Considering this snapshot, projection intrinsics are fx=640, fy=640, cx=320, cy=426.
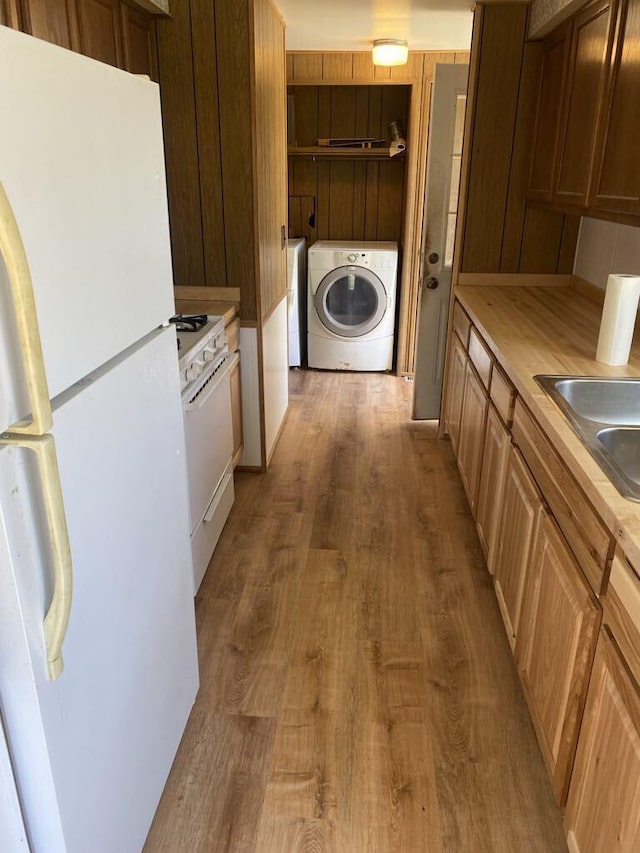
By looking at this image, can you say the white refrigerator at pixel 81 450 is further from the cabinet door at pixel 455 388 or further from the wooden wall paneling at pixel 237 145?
the cabinet door at pixel 455 388

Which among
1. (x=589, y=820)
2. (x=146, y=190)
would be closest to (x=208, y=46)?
(x=146, y=190)

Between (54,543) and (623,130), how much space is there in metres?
2.10

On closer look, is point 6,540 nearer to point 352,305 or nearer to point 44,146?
point 44,146

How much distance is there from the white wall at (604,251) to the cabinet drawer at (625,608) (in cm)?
184

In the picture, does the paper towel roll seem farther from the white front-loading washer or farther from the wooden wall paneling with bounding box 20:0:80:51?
the white front-loading washer

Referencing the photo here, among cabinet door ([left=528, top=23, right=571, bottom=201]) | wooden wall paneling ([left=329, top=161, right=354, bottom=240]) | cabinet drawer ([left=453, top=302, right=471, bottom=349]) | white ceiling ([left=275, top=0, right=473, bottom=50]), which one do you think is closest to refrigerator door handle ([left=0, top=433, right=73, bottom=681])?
cabinet drawer ([left=453, top=302, right=471, bottom=349])

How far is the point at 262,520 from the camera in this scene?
283 centimetres

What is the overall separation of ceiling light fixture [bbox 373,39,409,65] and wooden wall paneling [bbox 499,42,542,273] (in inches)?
43.5

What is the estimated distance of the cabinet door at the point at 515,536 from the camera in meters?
1.72

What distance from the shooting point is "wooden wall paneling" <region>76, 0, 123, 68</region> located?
6.67 ft

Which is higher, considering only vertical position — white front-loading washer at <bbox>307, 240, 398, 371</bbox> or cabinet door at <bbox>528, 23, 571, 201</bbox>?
cabinet door at <bbox>528, 23, 571, 201</bbox>

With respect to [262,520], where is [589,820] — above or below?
above

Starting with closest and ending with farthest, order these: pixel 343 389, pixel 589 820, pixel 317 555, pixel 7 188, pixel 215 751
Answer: pixel 7 188
pixel 589 820
pixel 215 751
pixel 317 555
pixel 343 389

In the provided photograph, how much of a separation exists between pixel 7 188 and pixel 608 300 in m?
1.67
